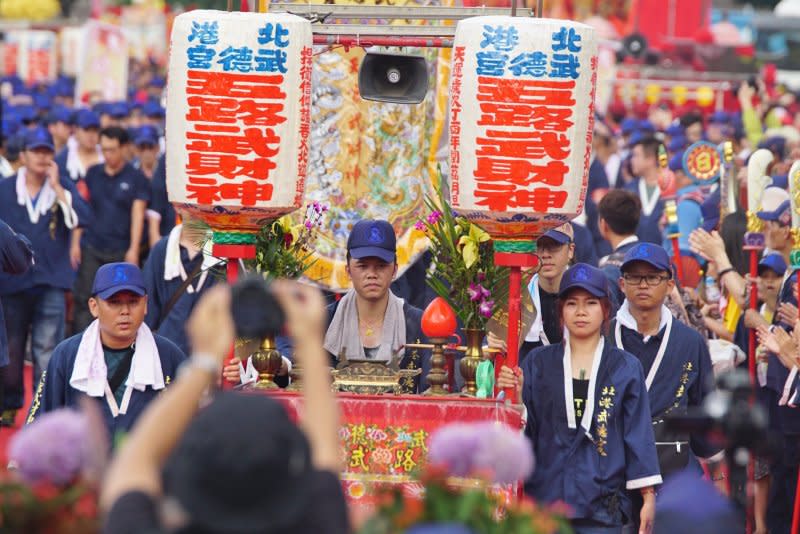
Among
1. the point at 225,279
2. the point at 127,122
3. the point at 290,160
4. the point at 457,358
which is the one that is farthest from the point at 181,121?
the point at 127,122

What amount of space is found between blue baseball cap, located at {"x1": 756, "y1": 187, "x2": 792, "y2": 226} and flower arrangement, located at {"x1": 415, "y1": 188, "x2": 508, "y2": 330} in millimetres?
2394

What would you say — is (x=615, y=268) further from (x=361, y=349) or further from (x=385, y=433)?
(x=385, y=433)

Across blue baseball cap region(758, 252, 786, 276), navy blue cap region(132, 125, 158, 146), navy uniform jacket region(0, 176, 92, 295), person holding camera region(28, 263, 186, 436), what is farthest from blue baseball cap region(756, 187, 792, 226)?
navy blue cap region(132, 125, 158, 146)

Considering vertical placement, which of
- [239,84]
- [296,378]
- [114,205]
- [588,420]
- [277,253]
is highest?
[239,84]

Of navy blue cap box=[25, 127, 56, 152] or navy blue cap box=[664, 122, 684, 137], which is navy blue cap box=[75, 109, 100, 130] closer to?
navy blue cap box=[25, 127, 56, 152]

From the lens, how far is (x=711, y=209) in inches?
433

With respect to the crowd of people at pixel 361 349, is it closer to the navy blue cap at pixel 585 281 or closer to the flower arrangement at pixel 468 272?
the navy blue cap at pixel 585 281

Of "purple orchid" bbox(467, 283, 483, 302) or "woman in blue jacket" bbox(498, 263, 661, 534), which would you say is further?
"purple orchid" bbox(467, 283, 483, 302)

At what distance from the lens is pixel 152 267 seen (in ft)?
31.1

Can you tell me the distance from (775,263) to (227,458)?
622 cm

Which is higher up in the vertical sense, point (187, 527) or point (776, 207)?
point (776, 207)

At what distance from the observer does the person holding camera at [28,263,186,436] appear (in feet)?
22.0

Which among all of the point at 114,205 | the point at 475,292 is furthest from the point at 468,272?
the point at 114,205

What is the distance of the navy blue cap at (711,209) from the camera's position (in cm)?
1073
